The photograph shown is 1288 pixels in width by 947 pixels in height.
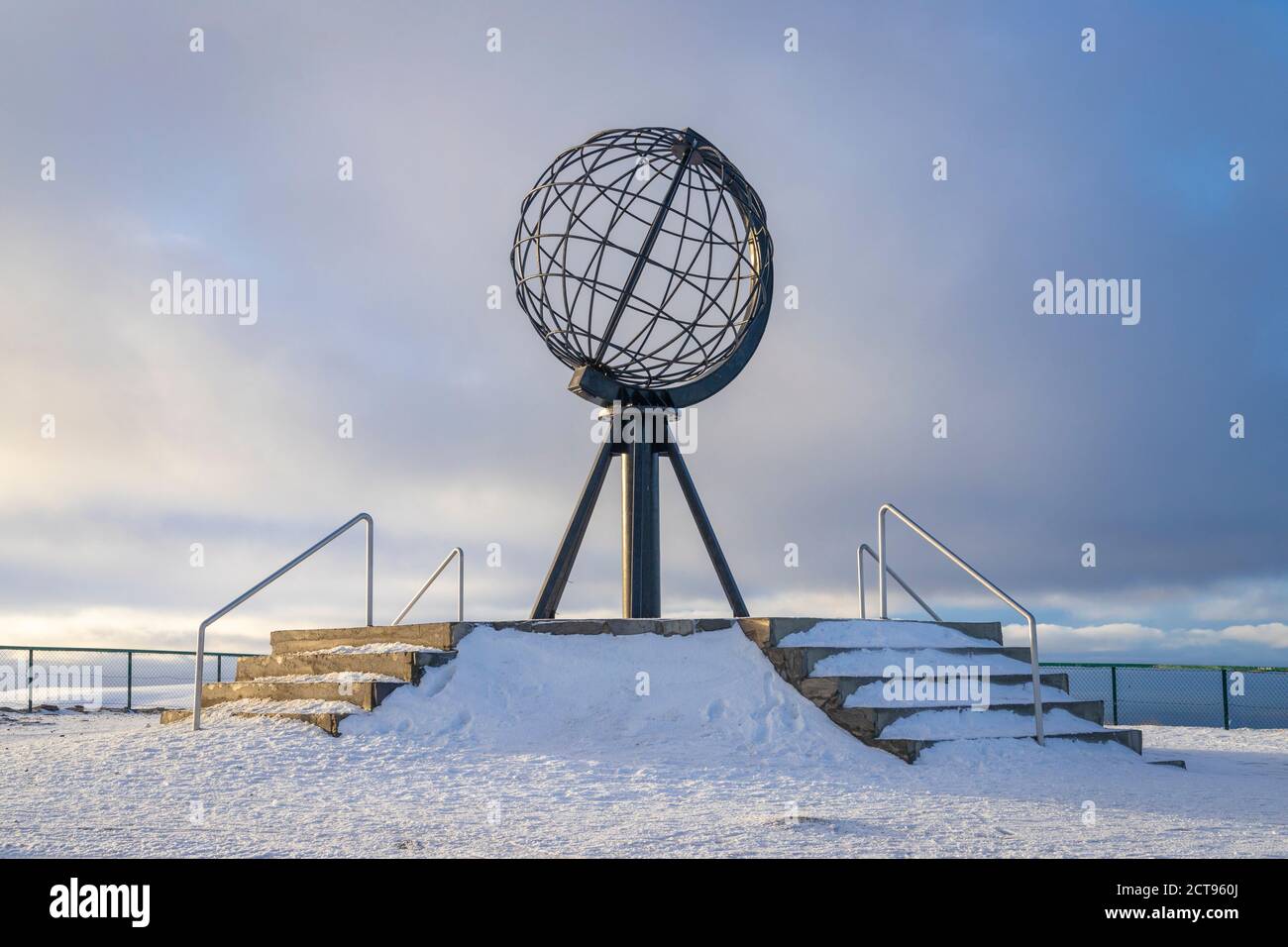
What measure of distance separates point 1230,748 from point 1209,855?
21.9 feet

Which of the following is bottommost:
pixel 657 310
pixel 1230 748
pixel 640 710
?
pixel 1230 748

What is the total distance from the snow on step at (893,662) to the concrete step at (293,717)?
3817mm

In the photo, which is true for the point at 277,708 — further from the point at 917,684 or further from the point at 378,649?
the point at 917,684

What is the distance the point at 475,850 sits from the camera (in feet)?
16.8

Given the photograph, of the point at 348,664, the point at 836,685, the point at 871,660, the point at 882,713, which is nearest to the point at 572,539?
the point at 348,664

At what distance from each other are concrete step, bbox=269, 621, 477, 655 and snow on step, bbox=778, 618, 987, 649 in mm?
2859

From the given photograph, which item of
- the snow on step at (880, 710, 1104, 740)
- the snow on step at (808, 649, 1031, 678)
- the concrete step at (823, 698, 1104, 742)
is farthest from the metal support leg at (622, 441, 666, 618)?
the snow on step at (880, 710, 1104, 740)

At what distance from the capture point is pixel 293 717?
877 centimetres

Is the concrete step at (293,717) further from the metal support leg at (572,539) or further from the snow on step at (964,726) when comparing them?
the snow on step at (964,726)

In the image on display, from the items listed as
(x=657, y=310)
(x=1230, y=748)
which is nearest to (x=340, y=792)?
(x=657, y=310)

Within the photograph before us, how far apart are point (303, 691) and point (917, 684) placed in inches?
205

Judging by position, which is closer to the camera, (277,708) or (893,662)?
(277,708)

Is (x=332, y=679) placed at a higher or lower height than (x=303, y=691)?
higher
